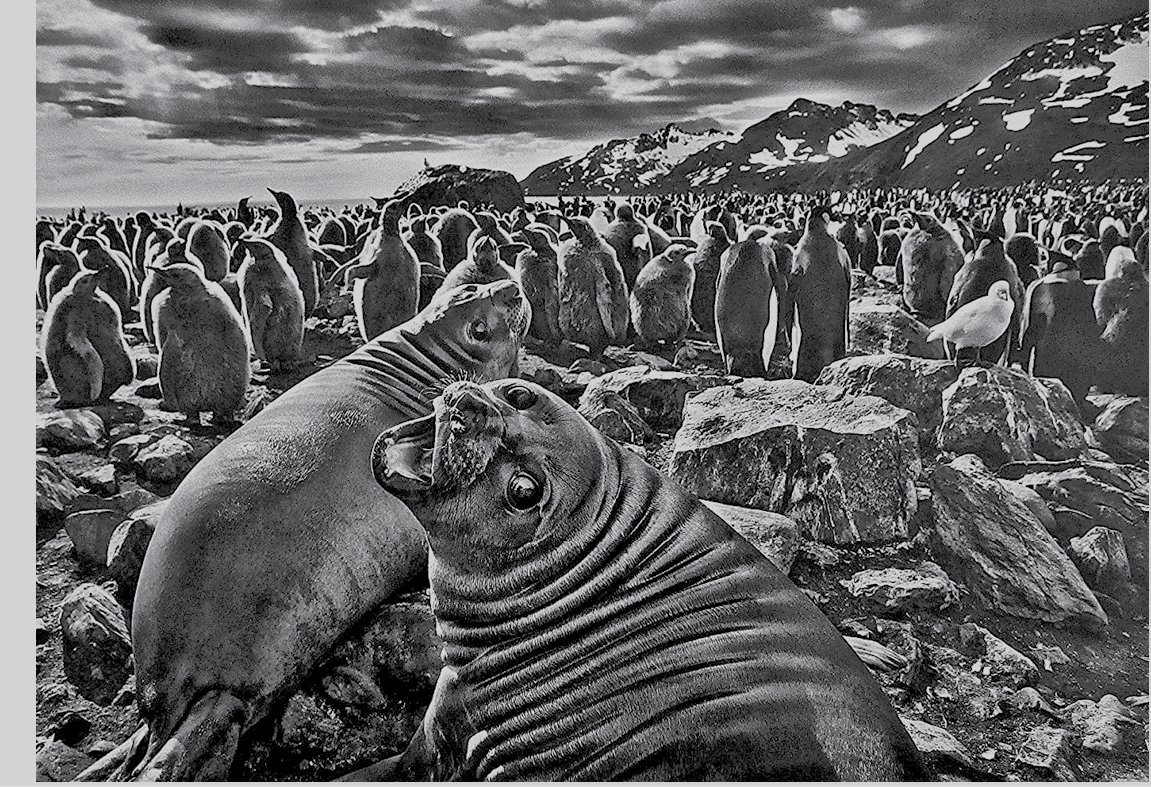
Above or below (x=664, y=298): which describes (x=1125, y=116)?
above

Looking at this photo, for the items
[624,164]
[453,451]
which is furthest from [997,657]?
[624,164]

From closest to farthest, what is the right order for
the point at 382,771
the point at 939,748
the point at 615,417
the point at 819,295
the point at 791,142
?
the point at 382,771
the point at 939,748
the point at 615,417
the point at 791,142
the point at 819,295

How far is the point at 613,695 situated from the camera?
1.91 metres

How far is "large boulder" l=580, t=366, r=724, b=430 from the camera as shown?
120 inches

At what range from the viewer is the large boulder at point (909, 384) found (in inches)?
116

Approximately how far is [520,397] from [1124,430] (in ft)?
6.67

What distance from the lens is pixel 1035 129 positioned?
10.2 feet

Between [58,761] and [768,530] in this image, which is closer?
[58,761]

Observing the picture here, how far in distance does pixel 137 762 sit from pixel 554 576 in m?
1.22

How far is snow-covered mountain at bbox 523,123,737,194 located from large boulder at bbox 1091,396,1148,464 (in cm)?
155

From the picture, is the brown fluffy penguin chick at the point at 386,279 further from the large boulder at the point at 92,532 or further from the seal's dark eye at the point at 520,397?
the seal's dark eye at the point at 520,397

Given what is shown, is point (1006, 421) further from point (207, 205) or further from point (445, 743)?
point (207, 205)

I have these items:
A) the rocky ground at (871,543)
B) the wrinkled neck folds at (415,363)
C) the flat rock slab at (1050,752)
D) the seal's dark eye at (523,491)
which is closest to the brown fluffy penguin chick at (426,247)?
the rocky ground at (871,543)

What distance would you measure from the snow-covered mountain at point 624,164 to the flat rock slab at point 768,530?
1.27 meters
